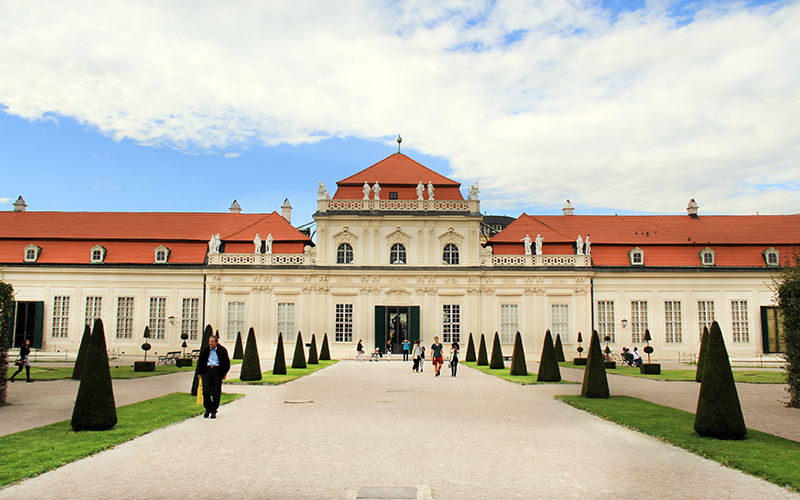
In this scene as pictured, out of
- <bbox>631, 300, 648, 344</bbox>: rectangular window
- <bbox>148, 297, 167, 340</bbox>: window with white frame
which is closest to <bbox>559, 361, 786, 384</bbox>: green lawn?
<bbox>631, 300, 648, 344</bbox>: rectangular window

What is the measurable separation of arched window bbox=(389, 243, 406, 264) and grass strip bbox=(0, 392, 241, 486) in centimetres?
2448

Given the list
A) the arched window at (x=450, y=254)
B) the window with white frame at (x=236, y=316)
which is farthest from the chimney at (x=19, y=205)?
the arched window at (x=450, y=254)

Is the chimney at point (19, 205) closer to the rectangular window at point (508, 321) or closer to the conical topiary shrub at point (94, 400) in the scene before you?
the rectangular window at point (508, 321)

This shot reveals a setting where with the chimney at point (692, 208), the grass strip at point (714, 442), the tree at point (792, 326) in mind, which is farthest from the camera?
the chimney at point (692, 208)

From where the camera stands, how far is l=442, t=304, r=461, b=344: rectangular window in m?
38.2

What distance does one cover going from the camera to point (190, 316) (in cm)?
3878

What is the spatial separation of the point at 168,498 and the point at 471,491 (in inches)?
159

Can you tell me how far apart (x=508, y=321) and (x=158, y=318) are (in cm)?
2365

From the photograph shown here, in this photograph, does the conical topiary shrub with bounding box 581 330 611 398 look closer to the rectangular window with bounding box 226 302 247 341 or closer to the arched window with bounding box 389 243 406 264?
the arched window with bounding box 389 243 406 264

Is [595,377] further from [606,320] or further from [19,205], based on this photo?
[19,205]

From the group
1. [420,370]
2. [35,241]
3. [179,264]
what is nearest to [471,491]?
[420,370]

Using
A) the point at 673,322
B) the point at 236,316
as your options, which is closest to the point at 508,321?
the point at 673,322

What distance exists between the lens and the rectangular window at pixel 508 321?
3841cm

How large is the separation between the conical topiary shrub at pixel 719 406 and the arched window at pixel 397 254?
27.9 metres
